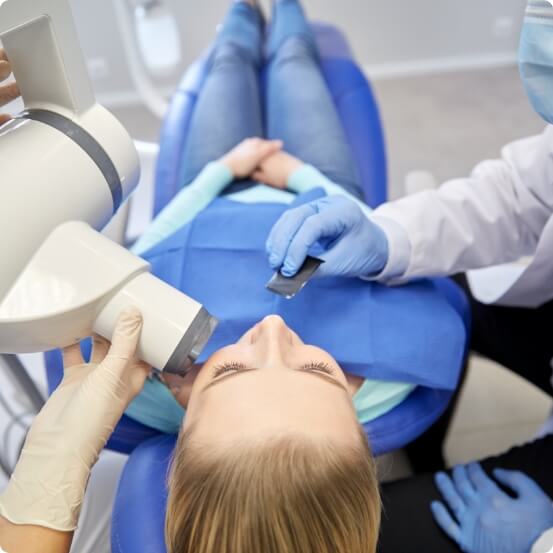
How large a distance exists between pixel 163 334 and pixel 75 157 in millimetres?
245

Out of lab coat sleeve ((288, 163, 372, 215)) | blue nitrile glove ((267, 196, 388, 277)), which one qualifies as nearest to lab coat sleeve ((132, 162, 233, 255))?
lab coat sleeve ((288, 163, 372, 215))

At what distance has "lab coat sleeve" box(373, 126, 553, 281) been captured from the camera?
39.8 inches

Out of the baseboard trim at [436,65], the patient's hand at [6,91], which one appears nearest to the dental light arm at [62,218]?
the patient's hand at [6,91]

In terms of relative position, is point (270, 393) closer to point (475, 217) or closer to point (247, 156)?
point (475, 217)

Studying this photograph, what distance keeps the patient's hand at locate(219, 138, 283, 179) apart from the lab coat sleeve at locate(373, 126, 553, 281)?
38 cm

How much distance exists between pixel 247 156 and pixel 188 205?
22 cm

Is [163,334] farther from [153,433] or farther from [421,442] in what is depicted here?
[421,442]

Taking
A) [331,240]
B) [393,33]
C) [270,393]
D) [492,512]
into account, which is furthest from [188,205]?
[393,33]

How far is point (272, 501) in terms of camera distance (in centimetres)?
62

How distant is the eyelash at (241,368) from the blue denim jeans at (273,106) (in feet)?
2.14

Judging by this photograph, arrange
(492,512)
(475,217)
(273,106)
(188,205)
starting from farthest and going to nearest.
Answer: (273,106) < (188,205) < (475,217) < (492,512)

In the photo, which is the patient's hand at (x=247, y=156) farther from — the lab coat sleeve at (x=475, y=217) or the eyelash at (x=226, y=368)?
the eyelash at (x=226, y=368)

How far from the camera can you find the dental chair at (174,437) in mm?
813

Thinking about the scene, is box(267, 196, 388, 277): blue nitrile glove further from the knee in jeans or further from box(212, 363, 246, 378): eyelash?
the knee in jeans
